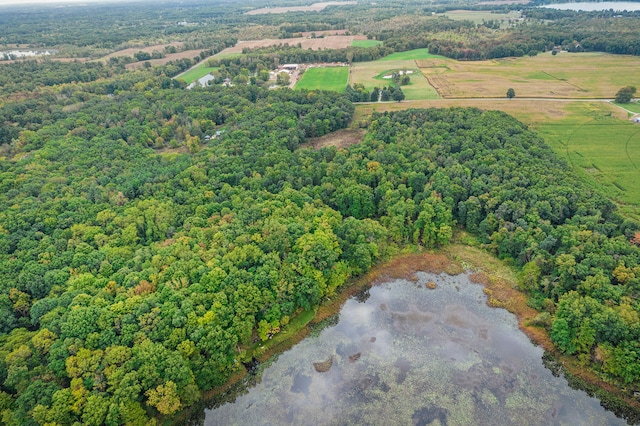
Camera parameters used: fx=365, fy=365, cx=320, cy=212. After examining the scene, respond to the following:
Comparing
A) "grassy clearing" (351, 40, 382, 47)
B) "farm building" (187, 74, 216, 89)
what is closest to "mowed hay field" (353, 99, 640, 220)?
"farm building" (187, 74, 216, 89)

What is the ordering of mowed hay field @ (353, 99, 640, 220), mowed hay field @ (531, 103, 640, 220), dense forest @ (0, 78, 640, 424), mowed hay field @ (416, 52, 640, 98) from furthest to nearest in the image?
mowed hay field @ (416, 52, 640, 98), mowed hay field @ (353, 99, 640, 220), mowed hay field @ (531, 103, 640, 220), dense forest @ (0, 78, 640, 424)

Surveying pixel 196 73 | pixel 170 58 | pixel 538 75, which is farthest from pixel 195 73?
pixel 538 75

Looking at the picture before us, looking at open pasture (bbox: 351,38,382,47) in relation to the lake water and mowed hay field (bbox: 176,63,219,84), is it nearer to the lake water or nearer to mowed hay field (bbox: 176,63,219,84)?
mowed hay field (bbox: 176,63,219,84)

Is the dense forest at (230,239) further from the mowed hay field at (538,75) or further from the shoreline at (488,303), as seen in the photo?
the mowed hay field at (538,75)

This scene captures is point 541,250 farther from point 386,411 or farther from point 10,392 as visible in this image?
point 10,392

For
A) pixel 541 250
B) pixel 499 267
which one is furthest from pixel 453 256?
pixel 541 250
